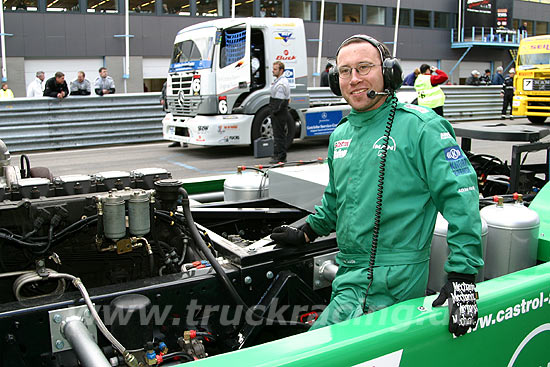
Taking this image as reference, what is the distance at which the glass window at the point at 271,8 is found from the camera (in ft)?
89.0

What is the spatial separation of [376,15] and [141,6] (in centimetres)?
1390

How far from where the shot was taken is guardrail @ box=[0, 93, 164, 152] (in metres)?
12.3

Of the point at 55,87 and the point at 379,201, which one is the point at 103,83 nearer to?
the point at 55,87

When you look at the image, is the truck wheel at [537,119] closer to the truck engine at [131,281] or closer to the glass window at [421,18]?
the glass window at [421,18]

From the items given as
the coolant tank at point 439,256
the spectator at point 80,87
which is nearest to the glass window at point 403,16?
the spectator at point 80,87

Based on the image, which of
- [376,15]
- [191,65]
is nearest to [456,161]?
[191,65]

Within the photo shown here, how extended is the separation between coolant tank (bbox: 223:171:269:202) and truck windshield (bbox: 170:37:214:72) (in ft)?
26.6

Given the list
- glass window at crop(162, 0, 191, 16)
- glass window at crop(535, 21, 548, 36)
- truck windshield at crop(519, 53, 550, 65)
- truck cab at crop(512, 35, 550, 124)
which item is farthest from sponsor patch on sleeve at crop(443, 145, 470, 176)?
glass window at crop(535, 21, 548, 36)

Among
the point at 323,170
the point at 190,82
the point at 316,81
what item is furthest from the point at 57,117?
the point at 316,81

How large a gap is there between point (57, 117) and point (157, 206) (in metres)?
11.0

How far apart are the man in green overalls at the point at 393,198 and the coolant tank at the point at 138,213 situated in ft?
3.16

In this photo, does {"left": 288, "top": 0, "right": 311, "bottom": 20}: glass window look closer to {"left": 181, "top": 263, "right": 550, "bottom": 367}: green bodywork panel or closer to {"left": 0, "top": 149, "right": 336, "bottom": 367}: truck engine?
{"left": 0, "top": 149, "right": 336, "bottom": 367}: truck engine

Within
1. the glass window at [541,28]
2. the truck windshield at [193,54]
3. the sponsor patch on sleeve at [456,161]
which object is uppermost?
the glass window at [541,28]

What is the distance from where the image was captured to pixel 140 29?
23.6m
